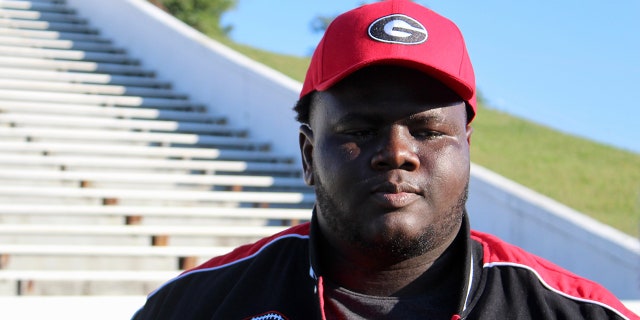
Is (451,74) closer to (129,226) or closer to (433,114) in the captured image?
(433,114)

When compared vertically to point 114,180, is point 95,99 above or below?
above

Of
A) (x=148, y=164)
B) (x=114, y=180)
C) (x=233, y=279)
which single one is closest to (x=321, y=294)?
→ (x=233, y=279)

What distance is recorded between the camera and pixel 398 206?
171cm

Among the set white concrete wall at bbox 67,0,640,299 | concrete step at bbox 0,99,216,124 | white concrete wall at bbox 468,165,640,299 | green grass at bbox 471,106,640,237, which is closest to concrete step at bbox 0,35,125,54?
white concrete wall at bbox 67,0,640,299

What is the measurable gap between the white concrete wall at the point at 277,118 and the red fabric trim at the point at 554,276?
344 centimetres

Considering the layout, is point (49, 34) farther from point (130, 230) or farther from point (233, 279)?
point (233, 279)

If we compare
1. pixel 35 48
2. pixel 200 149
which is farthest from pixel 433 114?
pixel 35 48

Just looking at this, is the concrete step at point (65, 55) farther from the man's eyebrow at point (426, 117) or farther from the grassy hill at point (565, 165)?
the man's eyebrow at point (426, 117)

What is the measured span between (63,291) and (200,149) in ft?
9.85

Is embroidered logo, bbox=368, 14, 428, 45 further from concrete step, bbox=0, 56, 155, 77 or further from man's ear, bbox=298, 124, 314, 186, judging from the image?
concrete step, bbox=0, 56, 155, 77

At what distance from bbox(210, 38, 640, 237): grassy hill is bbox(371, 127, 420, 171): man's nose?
5798mm

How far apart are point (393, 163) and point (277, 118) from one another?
6.63m

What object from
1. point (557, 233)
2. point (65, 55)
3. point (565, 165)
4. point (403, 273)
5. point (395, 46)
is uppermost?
point (395, 46)

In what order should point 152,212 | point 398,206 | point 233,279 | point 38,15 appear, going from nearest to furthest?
point 398,206 < point 233,279 < point 152,212 < point 38,15
